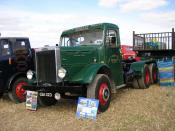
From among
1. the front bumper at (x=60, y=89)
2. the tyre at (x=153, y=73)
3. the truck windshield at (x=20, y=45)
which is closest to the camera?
the front bumper at (x=60, y=89)

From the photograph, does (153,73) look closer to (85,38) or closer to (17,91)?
(85,38)

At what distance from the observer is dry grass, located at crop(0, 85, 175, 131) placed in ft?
19.7

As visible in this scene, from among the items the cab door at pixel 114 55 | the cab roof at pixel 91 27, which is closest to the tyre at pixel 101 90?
the cab door at pixel 114 55

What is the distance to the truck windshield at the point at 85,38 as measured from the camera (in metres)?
8.02

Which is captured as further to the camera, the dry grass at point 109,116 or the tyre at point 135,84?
the tyre at point 135,84

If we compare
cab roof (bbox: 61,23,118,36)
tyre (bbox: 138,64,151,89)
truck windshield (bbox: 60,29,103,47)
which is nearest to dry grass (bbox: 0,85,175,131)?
tyre (bbox: 138,64,151,89)

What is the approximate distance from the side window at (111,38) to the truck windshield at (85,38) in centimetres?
23

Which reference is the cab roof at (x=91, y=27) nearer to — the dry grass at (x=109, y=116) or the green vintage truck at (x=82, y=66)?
the green vintage truck at (x=82, y=66)

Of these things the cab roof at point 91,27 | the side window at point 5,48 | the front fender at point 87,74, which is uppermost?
the cab roof at point 91,27

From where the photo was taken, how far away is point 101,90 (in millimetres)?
7234

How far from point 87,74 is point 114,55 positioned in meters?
1.79

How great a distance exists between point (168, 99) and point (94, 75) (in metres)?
2.76

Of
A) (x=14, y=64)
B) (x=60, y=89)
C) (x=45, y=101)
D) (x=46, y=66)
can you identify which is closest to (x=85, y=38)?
(x=46, y=66)

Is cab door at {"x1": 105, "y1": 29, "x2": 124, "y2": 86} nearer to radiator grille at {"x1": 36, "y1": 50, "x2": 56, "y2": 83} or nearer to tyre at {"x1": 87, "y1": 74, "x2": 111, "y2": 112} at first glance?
tyre at {"x1": 87, "y1": 74, "x2": 111, "y2": 112}
